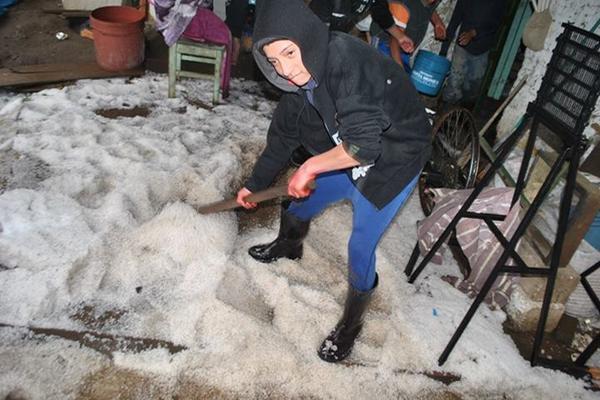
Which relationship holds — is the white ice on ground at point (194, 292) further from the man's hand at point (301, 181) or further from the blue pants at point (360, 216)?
the man's hand at point (301, 181)

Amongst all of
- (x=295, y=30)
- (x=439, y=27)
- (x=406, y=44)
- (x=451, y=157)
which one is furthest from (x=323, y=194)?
(x=439, y=27)

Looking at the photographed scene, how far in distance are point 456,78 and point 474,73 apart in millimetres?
231

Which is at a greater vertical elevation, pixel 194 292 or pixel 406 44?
pixel 406 44

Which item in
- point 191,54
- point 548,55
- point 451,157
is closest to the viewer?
Result: point 451,157

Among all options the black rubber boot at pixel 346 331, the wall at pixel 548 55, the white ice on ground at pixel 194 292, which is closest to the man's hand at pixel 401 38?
the wall at pixel 548 55

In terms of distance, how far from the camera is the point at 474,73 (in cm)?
552

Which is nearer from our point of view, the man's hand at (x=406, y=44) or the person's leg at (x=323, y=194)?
the person's leg at (x=323, y=194)

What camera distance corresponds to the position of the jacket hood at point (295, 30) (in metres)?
1.49

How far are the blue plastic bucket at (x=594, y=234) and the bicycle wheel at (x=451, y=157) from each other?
35.9 inches

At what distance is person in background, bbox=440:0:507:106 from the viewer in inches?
205

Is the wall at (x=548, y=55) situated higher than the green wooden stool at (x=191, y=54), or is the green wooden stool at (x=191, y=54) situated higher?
the wall at (x=548, y=55)

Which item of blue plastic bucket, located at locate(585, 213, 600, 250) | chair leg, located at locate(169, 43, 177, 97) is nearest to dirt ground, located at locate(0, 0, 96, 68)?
chair leg, located at locate(169, 43, 177, 97)

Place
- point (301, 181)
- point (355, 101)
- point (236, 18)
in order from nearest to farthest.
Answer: point (355, 101) → point (301, 181) → point (236, 18)

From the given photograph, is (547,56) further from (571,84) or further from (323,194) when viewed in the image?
(323,194)
